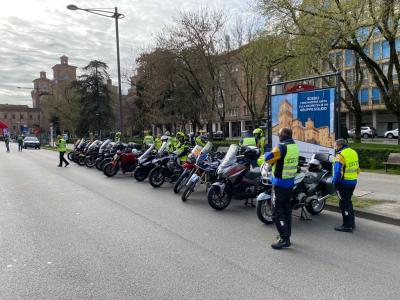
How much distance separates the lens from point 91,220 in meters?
6.67

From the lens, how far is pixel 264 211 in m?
6.38

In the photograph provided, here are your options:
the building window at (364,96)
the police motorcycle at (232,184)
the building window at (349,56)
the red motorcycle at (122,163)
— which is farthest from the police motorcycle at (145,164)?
the building window at (364,96)

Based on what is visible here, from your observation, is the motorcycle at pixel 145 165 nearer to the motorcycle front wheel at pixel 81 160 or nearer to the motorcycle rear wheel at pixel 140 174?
the motorcycle rear wheel at pixel 140 174

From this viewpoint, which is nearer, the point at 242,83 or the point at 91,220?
the point at 91,220

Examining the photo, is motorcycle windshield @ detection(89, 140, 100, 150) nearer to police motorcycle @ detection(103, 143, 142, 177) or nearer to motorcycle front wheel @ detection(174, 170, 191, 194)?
police motorcycle @ detection(103, 143, 142, 177)

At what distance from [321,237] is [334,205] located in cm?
212

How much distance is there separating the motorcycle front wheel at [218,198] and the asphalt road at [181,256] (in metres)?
0.20

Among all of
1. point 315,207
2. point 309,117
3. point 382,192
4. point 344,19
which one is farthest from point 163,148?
point 344,19

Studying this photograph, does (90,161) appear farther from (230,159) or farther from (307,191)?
(307,191)

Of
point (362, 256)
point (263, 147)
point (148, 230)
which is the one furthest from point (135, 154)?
point (362, 256)

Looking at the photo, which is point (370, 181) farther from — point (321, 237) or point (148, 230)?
point (148, 230)

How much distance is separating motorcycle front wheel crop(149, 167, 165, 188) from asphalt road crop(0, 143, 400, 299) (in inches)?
→ 105

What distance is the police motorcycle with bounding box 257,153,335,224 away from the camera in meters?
6.34

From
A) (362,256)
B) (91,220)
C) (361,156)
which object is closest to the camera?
(362,256)
